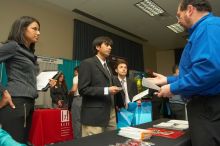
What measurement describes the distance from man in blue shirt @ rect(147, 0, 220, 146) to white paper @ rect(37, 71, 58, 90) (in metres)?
0.96

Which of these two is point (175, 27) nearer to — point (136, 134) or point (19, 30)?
point (19, 30)

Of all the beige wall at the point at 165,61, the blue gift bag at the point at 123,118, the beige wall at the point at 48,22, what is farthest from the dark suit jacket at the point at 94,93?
the beige wall at the point at 165,61

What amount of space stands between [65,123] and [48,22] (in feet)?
9.07

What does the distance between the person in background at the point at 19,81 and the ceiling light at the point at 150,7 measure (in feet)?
11.8

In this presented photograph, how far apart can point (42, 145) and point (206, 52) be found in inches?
77.4

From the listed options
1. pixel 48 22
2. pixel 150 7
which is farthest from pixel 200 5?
pixel 48 22

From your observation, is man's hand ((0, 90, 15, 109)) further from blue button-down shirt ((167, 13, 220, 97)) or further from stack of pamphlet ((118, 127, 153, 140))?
blue button-down shirt ((167, 13, 220, 97))

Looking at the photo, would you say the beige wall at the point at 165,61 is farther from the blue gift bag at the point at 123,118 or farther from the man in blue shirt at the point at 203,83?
the man in blue shirt at the point at 203,83

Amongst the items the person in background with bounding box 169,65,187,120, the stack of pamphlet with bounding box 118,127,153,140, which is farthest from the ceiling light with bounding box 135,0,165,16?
the stack of pamphlet with bounding box 118,127,153,140

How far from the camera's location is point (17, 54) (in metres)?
1.53

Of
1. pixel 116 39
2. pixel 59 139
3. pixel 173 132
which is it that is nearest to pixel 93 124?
pixel 173 132

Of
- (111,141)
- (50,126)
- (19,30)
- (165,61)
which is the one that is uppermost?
(165,61)

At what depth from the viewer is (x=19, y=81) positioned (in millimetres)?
1498

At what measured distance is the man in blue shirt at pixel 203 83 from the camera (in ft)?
3.33
